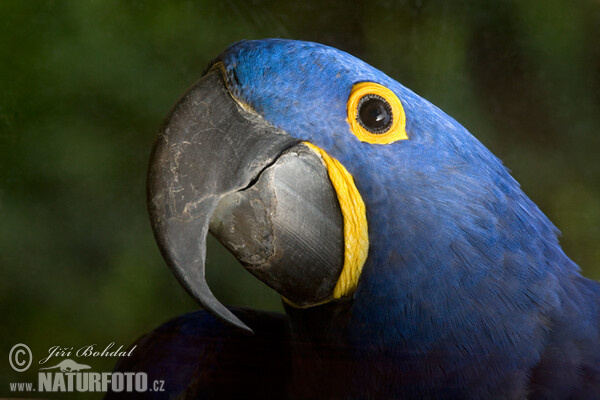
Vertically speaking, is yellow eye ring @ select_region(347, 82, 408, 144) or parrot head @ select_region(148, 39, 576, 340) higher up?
yellow eye ring @ select_region(347, 82, 408, 144)

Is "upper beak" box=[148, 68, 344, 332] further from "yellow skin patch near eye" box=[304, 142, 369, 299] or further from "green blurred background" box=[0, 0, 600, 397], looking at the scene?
"green blurred background" box=[0, 0, 600, 397]

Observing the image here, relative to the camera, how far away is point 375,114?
0.67 meters

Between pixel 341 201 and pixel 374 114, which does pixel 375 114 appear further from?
pixel 341 201

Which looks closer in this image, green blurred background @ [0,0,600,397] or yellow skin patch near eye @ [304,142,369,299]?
yellow skin patch near eye @ [304,142,369,299]

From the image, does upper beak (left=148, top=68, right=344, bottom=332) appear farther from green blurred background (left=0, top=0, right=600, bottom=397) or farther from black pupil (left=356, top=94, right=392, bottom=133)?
green blurred background (left=0, top=0, right=600, bottom=397)

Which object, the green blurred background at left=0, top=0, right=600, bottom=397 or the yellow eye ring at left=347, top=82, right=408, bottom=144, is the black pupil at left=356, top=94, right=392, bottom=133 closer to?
the yellow eye ring at left=347, top=82, right=408, bottom=144

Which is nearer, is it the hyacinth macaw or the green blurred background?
the hyacinth macaw

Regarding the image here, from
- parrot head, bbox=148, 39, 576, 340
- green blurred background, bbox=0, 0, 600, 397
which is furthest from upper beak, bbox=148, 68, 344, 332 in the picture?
green blurred background, bbox=0, 0, 600, 397

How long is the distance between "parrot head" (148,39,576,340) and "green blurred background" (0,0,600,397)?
101 millimetres

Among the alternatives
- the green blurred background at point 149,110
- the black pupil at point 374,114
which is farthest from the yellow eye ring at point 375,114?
the green blurred background at point 149,110

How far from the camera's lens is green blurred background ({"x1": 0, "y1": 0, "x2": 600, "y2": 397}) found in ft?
2.45

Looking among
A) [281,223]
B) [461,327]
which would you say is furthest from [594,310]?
[281,223]

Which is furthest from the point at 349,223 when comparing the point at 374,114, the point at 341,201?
the point at 374,114

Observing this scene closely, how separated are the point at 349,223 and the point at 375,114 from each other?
15cm
